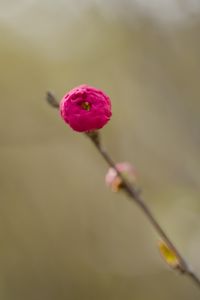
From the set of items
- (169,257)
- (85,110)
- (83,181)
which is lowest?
(169,257)

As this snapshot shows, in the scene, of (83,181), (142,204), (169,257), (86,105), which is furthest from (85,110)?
(83,181)

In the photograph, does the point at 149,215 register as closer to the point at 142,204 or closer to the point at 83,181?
the point at 142,204

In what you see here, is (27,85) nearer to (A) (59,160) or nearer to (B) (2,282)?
(A) (59,160)


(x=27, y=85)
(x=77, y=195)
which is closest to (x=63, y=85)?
(x=27, y=85)

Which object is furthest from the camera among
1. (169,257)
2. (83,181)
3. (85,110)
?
(83,181)

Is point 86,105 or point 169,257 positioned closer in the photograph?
point 86,105

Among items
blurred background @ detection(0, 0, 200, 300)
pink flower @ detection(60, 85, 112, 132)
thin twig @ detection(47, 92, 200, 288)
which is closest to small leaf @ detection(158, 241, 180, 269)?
thin twig @ detection(47, 92, 200, 288)

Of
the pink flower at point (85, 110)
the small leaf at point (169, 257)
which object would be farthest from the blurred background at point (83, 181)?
the pink flower at point (85, 110)

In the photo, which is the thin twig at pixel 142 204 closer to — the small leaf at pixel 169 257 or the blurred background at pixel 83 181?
the small leaf at pixel 169 257

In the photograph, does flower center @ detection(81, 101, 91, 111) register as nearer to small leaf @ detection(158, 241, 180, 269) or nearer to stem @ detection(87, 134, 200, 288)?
stem @ detection(87, 134, 200, 288)
